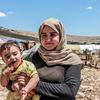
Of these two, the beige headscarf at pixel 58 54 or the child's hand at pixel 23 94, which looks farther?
the beige headscarf at pixel 58 54

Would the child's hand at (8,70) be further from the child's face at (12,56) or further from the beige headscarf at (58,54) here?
the beige headscarf at (58,54)

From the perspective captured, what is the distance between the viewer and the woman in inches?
132

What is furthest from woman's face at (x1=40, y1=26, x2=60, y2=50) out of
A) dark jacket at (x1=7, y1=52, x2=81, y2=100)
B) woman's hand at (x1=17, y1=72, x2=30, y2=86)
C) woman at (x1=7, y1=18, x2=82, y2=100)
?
woman's hand at (x1=17, y1=72, x2=30, y2=86)

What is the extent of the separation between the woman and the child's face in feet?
0.60

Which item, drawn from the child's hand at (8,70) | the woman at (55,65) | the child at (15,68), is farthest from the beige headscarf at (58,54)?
the child's hand at (8,70)

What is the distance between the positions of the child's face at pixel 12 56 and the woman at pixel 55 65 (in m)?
0.18

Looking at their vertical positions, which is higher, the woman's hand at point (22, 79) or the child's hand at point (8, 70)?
the child's hand at point (8, 70)

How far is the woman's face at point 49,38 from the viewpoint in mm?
3453

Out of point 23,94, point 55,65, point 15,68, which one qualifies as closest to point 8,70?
point 15,68

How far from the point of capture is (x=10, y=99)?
350cm

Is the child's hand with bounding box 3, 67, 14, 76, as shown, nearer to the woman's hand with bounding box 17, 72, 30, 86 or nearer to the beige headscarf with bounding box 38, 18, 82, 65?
the woman's hand with bounding box 17, 72, 30, 86

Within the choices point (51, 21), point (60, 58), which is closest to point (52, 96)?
point (60, 58)

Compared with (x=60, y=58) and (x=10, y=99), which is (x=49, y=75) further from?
(x=10, y=99)

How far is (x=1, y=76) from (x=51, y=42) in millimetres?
516
